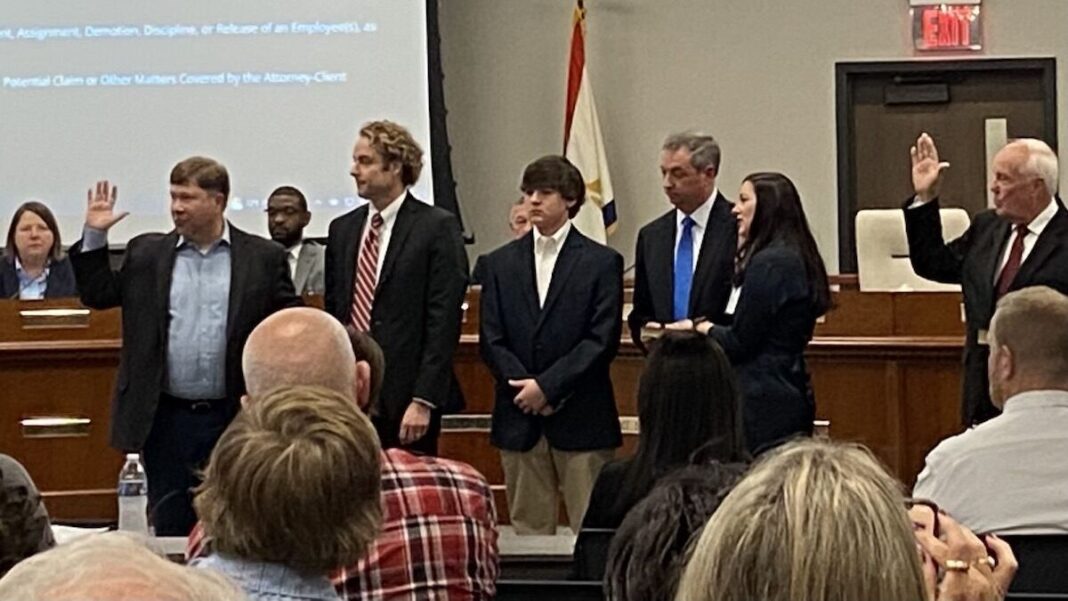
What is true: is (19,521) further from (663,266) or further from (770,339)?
(663,266)

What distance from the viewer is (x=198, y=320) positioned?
490 centimetres

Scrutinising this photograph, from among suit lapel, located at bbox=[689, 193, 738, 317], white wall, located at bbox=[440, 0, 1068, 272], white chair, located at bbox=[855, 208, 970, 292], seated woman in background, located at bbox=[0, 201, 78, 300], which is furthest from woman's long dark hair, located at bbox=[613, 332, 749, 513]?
white wall, located at bbox=[440, 0, 1068, 272]

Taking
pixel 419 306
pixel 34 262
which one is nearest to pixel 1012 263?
pixel 419 306

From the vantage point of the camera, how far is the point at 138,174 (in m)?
8.33

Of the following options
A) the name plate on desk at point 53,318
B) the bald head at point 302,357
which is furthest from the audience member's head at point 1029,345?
the name plate on desk at point 53,318

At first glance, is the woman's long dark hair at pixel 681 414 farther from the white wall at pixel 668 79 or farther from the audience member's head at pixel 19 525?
the white wall at pixel 668 79

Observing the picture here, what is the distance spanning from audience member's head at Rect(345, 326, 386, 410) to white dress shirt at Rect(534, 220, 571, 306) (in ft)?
6.66

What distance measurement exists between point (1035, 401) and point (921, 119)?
21.4 ft

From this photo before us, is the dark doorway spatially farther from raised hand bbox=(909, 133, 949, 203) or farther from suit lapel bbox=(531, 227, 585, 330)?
suit lapel bbox=(531, 227, 585, 330)

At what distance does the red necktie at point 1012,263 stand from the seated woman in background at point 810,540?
3.65 meters

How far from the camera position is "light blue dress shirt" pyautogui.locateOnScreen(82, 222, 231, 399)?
486cm

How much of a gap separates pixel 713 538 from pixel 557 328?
3.78 meters

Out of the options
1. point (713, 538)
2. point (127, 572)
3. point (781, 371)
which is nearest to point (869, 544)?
point (713, 538)

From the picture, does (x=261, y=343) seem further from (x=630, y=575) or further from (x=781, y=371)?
(x=781, y=371)
